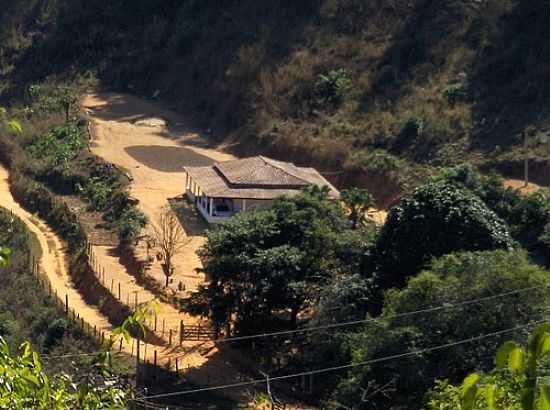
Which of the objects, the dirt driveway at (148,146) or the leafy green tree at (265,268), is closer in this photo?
the leafy green tree at (265,268)

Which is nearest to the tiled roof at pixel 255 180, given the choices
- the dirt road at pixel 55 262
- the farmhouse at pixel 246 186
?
the farmhouse at pixel 246 186

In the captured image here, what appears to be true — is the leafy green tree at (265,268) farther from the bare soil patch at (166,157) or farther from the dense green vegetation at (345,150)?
the bare soil patch at (166,157)

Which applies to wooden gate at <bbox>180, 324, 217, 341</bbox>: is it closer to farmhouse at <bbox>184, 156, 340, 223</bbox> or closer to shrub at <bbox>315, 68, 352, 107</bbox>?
farmhouse at <bbox>184, 156, 340, 223</bbox>

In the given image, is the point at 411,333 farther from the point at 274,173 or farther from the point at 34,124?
the point at 34,124

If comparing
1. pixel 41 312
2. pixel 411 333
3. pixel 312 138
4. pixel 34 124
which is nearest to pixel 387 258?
pixel 411 333

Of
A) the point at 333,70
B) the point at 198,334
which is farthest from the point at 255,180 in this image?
the point at 333,70

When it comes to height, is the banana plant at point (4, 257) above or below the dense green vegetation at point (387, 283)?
above

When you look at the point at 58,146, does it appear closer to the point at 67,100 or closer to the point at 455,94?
the point at 67,100

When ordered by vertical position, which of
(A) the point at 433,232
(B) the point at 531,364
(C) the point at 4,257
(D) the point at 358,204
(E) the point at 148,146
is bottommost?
(E) the point at 148,146
